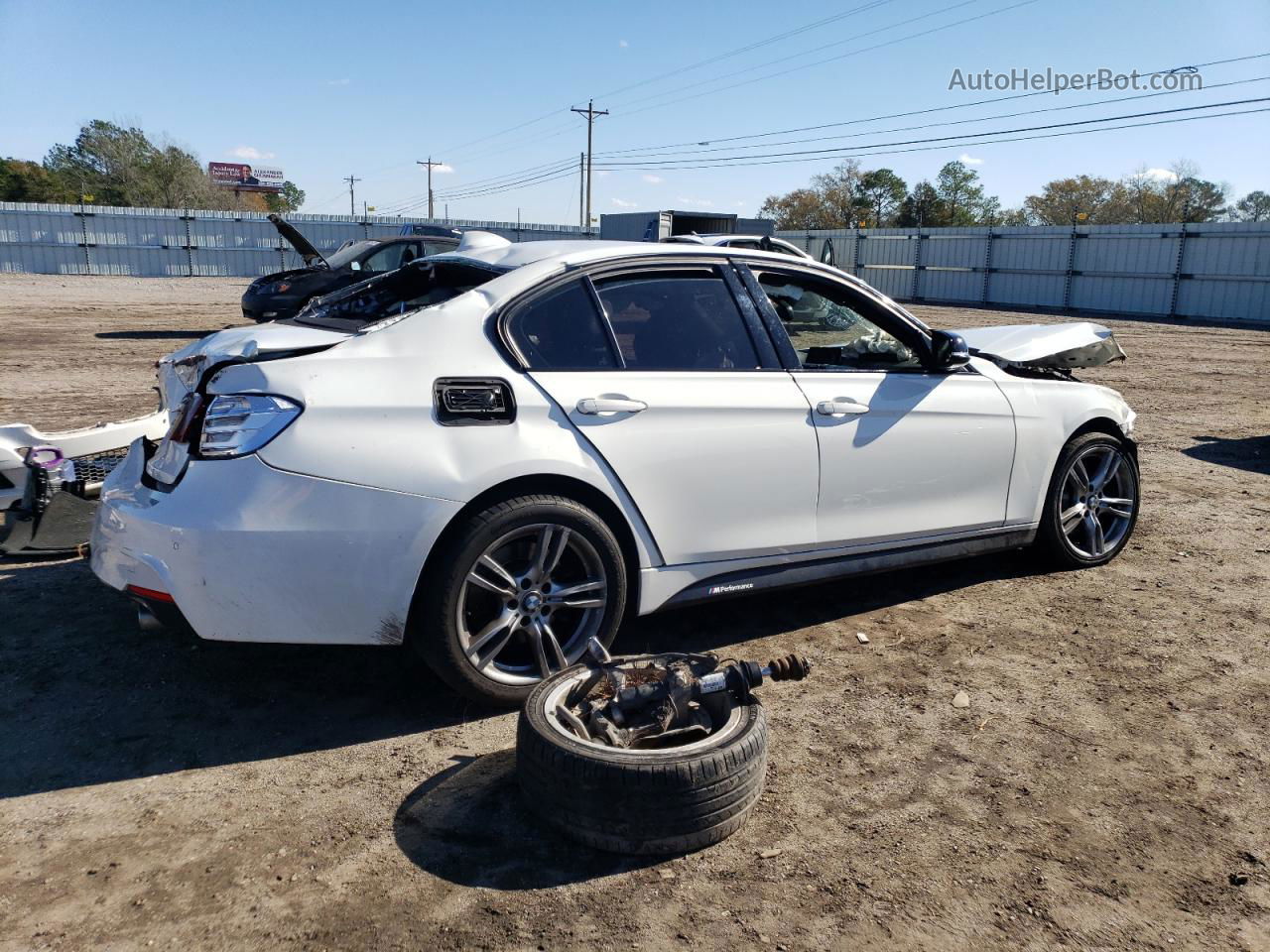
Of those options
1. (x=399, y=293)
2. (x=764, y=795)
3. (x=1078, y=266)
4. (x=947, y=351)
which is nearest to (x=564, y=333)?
(x=399, y=293)

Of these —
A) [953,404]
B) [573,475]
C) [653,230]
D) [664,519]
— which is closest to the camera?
[573,475]

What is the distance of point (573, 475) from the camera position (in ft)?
11.6

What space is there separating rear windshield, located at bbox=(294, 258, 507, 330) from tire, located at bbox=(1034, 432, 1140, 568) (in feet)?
10.1

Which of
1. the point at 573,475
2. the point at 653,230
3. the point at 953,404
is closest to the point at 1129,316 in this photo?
the point at 653,230

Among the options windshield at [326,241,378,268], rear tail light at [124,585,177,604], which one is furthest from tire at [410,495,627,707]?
windshield at [326,241,378,268]

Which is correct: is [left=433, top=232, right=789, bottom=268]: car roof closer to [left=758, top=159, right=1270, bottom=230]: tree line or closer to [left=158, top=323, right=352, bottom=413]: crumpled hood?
[left=158, top=323, right=352, bottom=413]: crumpled hood

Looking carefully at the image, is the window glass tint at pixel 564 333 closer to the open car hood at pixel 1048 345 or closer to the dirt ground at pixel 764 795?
the dirt ground at pixel 764 795

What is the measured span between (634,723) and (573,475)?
90 centimetres

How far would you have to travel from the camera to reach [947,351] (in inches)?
181

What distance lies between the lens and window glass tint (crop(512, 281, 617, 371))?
3.64 metres

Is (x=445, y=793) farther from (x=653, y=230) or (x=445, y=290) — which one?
(x=653, y=230)

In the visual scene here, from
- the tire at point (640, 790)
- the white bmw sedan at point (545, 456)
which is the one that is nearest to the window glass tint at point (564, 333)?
the white bmw sedan at point (545, 456)

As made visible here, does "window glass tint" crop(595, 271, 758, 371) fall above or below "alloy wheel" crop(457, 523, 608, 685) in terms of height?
above

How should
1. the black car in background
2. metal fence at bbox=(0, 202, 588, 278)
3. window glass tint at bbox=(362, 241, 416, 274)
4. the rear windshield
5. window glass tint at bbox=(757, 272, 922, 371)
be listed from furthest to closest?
metal fence at bbox=(0, 202, 588, 278)
window glass tint at bbox=(362, 241, 416, 274)
the black car in background
window glass tint at bbox=(757, 272, 922, 371)
the rear windshield
